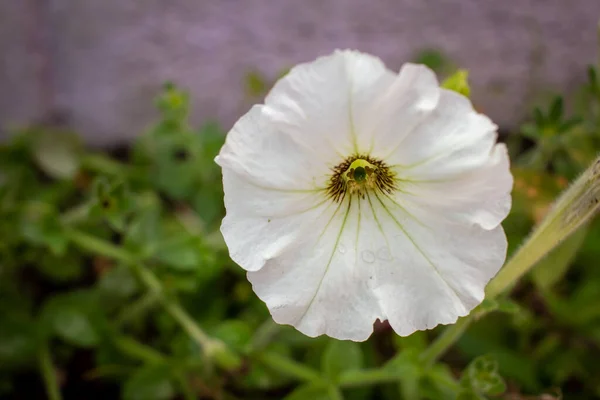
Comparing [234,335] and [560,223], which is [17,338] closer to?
[234,335]

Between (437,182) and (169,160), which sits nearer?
(437,182)

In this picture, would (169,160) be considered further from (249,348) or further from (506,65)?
(506,65)

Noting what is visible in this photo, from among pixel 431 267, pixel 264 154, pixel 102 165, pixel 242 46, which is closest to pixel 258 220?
pixel 264 154

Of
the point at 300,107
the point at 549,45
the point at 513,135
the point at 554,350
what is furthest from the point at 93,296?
the point at 549,45

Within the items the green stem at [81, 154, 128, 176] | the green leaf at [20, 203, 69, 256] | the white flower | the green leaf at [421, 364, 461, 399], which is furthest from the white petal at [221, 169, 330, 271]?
the green stem at [81, 154, 128, 176]

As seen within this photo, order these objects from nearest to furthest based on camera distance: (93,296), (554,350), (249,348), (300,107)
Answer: (300,107) → (249,348) → (93,296) → (554,350)

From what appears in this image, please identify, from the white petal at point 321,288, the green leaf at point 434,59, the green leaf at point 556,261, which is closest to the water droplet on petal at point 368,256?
the white petal at point 321,288

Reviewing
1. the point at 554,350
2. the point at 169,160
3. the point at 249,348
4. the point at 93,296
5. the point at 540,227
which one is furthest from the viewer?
the point at 169,160

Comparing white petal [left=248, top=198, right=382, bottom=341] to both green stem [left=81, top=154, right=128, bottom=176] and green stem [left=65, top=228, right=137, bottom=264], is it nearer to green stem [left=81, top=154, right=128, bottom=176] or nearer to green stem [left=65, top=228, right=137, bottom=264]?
green stem [left=65, top=228, right=137, bottom=264]
